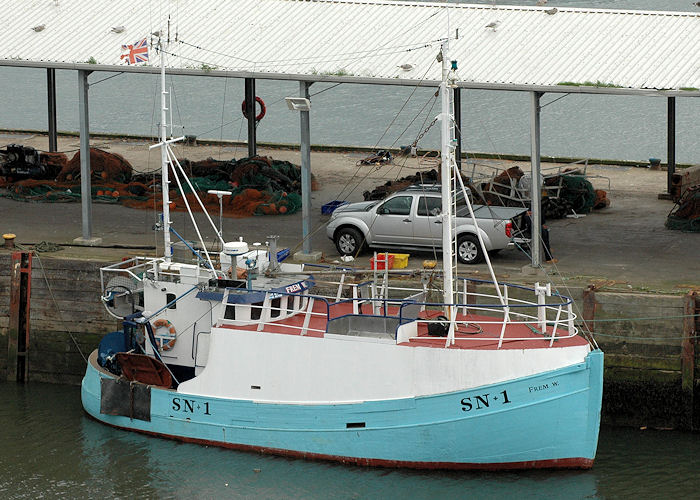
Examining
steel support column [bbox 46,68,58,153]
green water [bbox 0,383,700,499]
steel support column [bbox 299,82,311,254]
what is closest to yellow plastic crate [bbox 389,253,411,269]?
steel support column [bbox 299,82,311,254]

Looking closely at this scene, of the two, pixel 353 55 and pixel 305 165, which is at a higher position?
pixel 353 55

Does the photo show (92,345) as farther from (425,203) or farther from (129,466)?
(425,203)

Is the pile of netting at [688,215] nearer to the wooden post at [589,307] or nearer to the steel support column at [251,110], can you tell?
the wooden post at [589,307]

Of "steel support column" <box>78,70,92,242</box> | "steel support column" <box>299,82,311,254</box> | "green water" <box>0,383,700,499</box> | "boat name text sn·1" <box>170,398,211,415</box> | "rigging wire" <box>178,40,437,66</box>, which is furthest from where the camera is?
"steel support column" <box>78,70,92,242</box>

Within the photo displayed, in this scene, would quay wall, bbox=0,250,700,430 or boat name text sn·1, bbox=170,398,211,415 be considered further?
quay wall, bbox=0,250,700,430

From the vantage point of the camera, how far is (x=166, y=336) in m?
18.0

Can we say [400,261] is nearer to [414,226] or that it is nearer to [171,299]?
[414,226]

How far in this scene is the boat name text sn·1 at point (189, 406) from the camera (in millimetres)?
17391

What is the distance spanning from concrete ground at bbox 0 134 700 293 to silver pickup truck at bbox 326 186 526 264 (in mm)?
360

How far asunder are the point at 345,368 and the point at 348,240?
5516mm

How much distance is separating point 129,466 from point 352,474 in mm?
3352

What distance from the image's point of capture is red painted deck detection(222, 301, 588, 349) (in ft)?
53.1

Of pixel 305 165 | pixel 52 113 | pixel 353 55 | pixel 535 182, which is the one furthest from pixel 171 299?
pixel 52 113

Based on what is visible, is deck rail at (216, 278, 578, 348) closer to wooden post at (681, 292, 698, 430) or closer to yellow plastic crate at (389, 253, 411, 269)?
yellow plastic crate at (389, 253, 411, 269)
